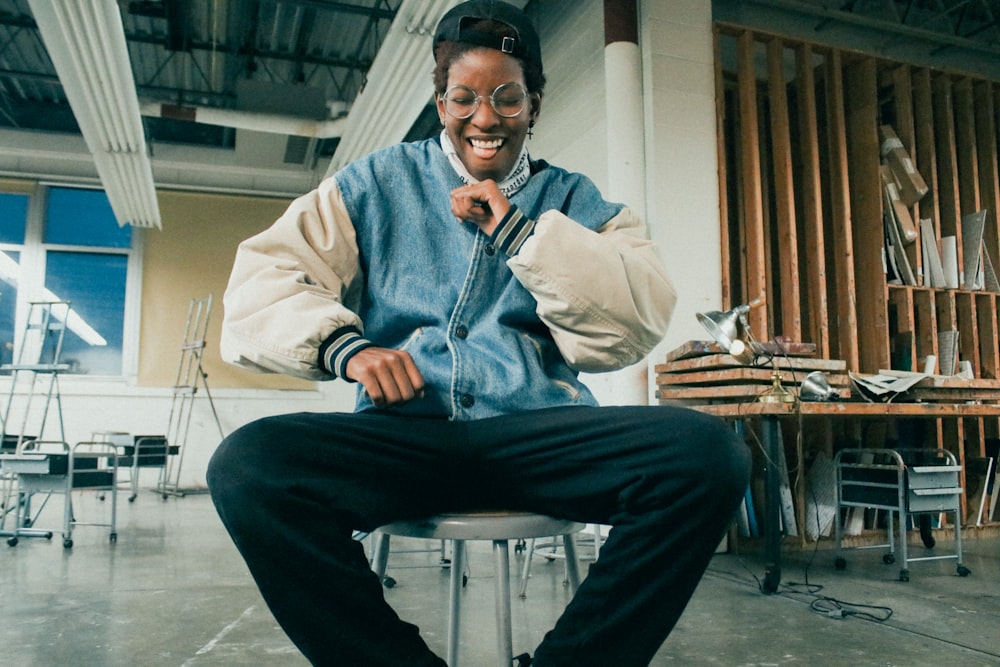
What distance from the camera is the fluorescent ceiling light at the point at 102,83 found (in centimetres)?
443

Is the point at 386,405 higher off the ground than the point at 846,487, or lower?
higher

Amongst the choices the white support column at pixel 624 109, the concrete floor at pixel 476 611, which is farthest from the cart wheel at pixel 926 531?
the white support column at pixel 624 109

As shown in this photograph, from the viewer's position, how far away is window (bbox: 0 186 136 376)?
8.39m

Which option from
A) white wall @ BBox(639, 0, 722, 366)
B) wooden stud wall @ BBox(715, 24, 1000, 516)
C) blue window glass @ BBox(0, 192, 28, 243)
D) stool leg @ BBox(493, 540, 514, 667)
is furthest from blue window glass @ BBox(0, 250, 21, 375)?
stool leg @ BBox(493, 540, 514, 667)

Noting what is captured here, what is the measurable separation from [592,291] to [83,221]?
358 inches

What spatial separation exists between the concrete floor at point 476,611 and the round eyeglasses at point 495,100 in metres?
1.42

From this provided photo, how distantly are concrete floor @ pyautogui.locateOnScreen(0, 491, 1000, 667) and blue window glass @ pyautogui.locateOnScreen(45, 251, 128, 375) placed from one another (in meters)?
4.96

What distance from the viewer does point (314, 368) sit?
1.03m

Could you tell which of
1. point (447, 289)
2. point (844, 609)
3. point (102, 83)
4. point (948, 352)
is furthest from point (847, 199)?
point (102, 83)

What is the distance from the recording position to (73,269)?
8.62 metres

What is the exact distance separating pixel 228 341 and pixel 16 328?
28.8ft

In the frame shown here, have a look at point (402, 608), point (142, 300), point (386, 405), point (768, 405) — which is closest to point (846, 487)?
point (768, 405)

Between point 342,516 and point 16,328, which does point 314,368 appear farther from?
point 16,328

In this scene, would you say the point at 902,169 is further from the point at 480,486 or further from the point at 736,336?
the point at 480,486
